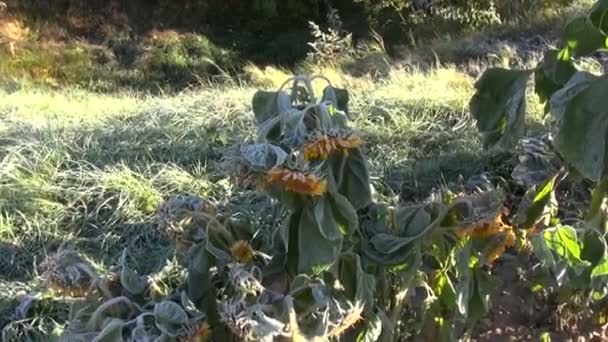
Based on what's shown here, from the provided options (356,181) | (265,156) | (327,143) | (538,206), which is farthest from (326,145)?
(538,206)

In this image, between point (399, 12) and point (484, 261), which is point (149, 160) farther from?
point (399, 12)

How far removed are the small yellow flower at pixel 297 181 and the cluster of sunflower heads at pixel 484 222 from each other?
16.3 inches

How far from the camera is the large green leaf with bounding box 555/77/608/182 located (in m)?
1.77

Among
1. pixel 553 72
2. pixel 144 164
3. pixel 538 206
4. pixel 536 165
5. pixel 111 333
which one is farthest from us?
pixel 144 164

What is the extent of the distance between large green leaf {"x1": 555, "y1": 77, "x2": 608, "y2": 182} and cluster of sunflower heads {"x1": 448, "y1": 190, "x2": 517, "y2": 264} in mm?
261

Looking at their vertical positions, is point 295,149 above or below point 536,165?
above

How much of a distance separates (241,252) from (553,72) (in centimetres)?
79

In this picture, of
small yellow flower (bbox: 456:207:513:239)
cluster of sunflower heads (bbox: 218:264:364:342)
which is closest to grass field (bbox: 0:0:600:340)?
cluster of sunflower heads (bbox: 218:264:364:342)

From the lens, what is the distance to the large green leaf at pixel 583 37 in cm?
206

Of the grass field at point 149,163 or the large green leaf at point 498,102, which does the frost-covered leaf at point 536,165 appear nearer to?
the large green leaf at point 498,102

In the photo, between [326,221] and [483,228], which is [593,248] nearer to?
[483,228]

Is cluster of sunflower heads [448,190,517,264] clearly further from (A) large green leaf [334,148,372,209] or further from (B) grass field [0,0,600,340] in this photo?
(B) grass field [0,0,600,340]

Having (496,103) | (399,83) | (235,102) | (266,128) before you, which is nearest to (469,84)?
(399,83)

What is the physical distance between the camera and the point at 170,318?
6.10ft
